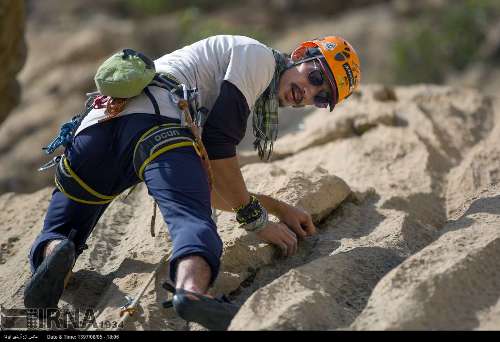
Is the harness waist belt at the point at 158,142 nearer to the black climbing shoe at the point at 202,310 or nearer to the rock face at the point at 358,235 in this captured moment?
the rock face at the point at 358,235

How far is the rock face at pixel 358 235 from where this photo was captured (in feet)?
11.0

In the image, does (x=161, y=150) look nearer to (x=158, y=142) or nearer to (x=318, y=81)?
(x=158, y=142)

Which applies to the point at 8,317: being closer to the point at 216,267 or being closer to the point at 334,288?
the point at 216,267

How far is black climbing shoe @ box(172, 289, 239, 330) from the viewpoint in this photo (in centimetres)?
325

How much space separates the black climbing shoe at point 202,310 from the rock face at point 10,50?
3.73 m

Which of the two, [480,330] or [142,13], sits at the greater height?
[480,330]

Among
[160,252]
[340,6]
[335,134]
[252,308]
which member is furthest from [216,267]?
[340,6]

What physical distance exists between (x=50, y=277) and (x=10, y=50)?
3311 millimetres

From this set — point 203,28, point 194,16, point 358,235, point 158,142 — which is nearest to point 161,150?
point 158,142

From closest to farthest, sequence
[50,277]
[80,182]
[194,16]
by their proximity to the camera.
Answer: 1. [50,277]
2. [80,182]
3. [194,16]

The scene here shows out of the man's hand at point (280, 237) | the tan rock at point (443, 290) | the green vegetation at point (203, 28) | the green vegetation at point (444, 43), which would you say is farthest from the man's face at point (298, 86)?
the green vegetation at point (444, 43)

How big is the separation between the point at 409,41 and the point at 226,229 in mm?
9302

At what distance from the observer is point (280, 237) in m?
4.19

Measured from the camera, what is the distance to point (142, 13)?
16.2m
